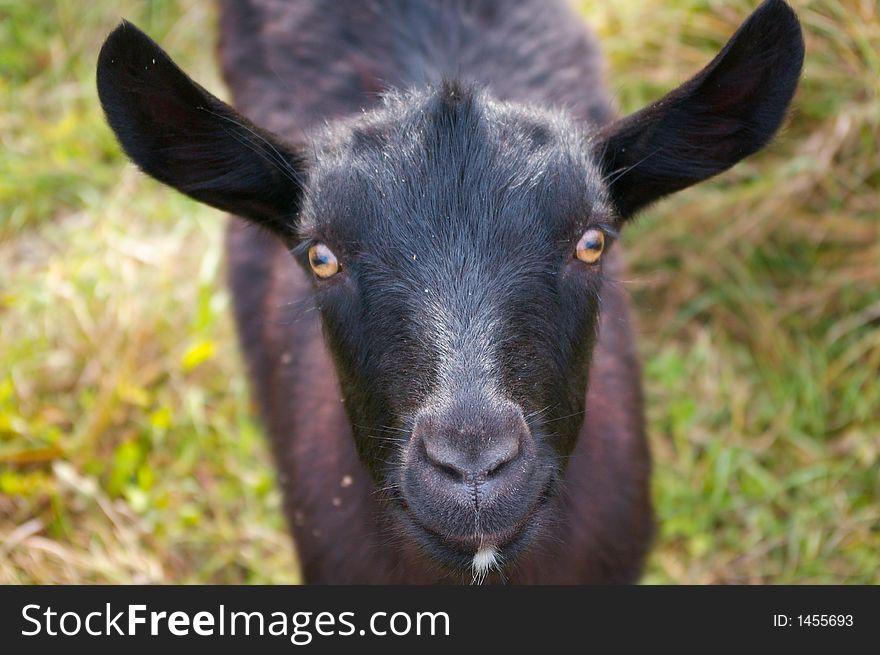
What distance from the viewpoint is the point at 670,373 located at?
24.9ft

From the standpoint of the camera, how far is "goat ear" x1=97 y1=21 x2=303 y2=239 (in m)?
3.99

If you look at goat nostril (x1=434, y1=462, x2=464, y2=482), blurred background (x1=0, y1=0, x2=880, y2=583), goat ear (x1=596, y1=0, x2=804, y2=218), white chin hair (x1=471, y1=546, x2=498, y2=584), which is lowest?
white chin hair (x1=471, y1=546, x2=498, y2=584)

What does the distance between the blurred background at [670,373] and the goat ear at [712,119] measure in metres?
2.51

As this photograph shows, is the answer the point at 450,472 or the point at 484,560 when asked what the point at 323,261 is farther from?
the point at 484,560

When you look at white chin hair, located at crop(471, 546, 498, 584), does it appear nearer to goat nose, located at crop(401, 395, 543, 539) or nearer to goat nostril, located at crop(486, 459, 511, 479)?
goat nose, located at crop(401, 395, 543, 539)

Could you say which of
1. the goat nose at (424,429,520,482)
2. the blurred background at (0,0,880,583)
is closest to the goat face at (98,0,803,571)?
the goat nose at (424,429,520,482)

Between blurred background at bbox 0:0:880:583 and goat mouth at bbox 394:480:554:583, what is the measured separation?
2892 mm

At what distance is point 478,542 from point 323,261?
1182 millimetres

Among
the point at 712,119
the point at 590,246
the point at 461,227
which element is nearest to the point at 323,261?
the point at 461,227

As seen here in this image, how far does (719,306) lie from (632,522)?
2713 millimetres

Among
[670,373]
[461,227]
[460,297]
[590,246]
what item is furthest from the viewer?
[670,373]

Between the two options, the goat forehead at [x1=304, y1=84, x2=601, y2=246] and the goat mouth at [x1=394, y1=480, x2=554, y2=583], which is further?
the goat forehead at [x1=304, y1=84, x2=601, y2=246]

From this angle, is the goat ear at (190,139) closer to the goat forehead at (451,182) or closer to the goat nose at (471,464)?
the goat forehead at (451,182)

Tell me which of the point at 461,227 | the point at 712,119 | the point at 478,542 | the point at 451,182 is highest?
the point at 712,119
